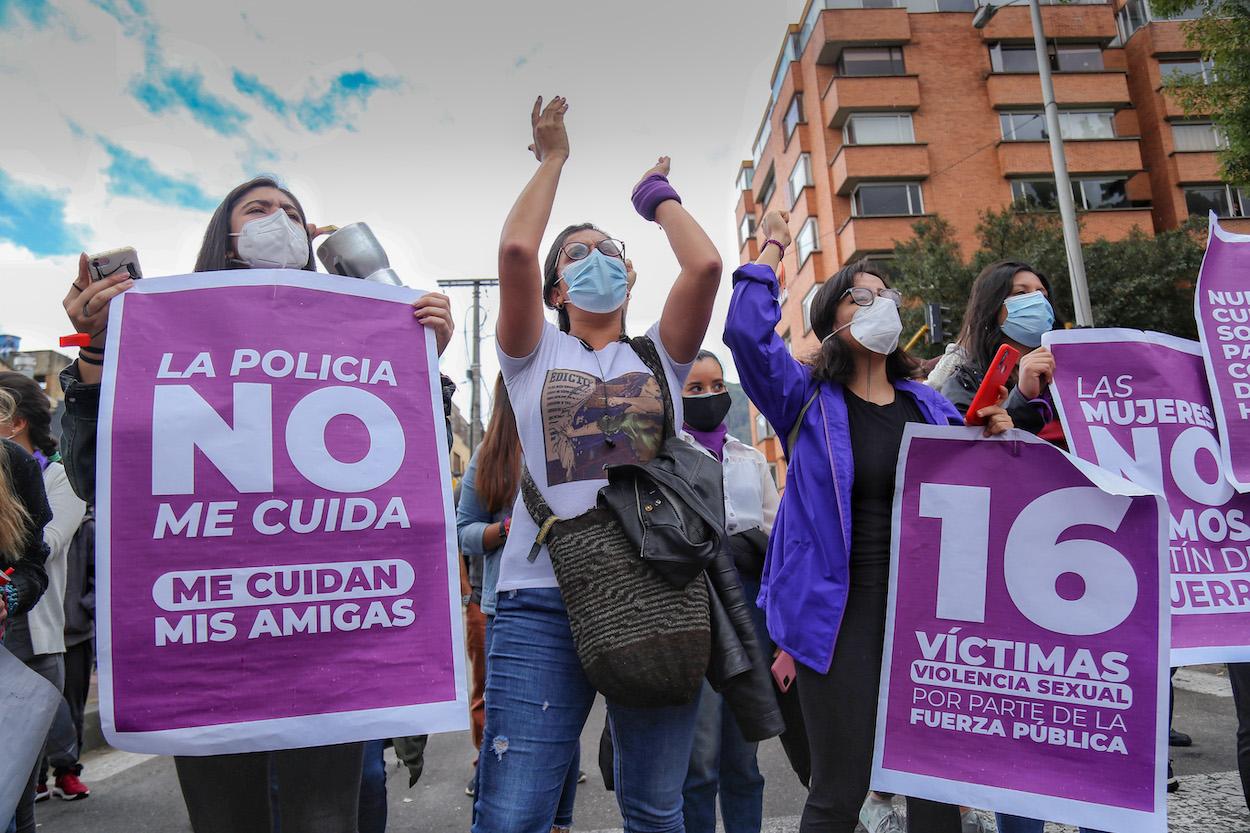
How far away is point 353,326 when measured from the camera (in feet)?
6.87

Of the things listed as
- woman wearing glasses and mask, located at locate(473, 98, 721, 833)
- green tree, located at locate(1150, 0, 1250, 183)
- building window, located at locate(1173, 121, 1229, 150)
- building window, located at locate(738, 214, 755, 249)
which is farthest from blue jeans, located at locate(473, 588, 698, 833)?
building window, located at locate(738, 214, 755, 249)

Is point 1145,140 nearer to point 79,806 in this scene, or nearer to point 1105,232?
point 1105,232

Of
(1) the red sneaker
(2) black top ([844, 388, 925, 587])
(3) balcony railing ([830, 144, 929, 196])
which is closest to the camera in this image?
(2) black top ([844, 388, 925, 587])

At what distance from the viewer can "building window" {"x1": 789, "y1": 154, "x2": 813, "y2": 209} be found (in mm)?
28812

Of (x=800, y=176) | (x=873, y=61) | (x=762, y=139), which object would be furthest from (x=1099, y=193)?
(x=762, y=139)

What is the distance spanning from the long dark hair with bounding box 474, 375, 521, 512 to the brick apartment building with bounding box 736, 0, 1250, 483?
24067 millimetres

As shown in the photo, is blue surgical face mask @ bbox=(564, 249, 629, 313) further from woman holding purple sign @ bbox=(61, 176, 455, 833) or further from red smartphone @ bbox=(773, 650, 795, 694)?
red smartphone @ bbox=(773, 650, 795, 694)

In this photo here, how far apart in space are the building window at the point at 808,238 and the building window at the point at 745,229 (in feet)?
26.8

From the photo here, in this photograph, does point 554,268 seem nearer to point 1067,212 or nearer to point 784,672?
point 784,672

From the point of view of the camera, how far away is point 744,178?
39.1 metres

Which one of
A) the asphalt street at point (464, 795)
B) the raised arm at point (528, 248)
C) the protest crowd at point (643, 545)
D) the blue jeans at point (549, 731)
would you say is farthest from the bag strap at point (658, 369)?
the asphalt street at point (464, 795)

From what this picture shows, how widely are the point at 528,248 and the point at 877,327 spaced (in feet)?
3.76

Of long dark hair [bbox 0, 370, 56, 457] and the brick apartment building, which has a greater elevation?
the brick apartment building

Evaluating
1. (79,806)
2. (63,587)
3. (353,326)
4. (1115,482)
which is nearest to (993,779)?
(1115,482)
